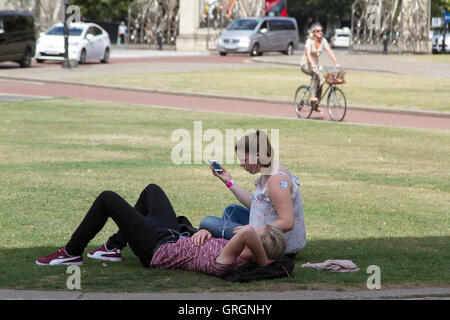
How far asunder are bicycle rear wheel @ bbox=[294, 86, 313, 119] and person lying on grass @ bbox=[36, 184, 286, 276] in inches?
471

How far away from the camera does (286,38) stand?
48531mm

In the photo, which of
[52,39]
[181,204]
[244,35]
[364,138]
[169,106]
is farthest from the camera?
[244,35]

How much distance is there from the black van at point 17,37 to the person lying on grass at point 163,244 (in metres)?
26.4

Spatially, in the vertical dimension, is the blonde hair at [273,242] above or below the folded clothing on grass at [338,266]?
above

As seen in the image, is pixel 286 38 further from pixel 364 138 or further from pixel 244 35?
pixel 364 138

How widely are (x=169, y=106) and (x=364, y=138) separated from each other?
21.5 ft

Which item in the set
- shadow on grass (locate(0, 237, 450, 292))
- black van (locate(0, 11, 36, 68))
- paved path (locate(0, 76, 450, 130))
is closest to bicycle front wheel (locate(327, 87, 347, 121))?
paved path (locate(0, 76, 450, 130))

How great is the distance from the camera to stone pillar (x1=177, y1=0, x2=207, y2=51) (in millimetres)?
53688

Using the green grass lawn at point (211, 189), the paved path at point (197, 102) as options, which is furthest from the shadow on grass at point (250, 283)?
the paved path at point (197, 102)

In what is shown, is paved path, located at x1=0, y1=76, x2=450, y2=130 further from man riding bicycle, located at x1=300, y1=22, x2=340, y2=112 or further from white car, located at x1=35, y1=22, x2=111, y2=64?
white car, located at x1=35, y1=22, x2=111, y2=64

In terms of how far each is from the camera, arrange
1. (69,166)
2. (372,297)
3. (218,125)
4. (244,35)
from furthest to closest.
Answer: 1. (244,35)
2. (218,125)
3. (69,166)
4. (372,297)

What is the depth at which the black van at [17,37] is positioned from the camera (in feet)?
104

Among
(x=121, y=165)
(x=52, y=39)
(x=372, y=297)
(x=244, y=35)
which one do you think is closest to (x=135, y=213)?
(x=372, y=297)

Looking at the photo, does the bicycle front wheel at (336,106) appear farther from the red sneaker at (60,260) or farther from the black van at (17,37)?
the black van at (17,37)
